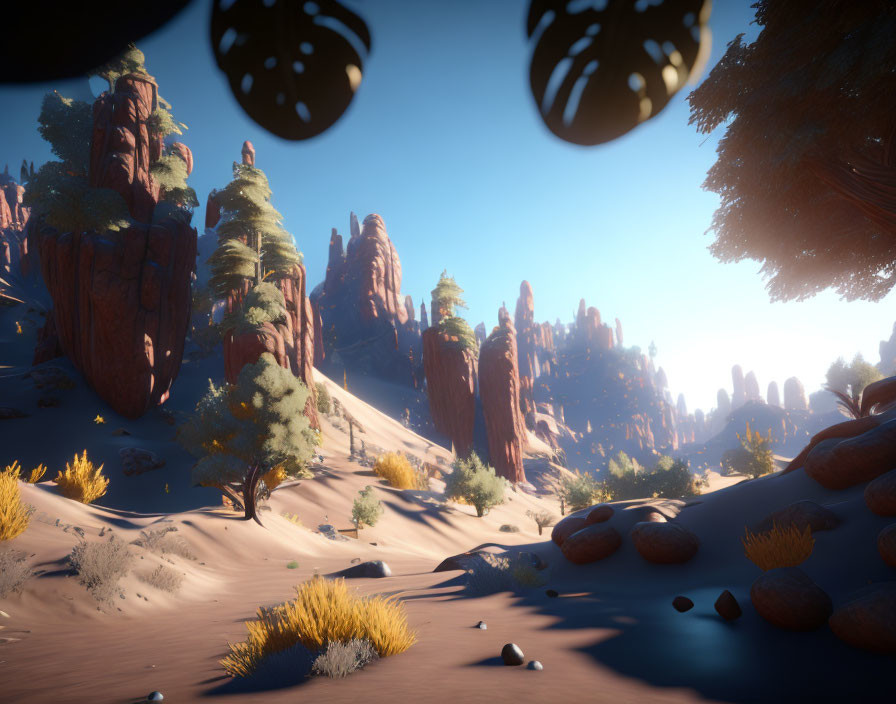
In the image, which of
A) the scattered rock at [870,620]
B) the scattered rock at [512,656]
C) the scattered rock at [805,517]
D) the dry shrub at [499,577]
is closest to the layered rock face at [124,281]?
the dry shrub at [499,577]

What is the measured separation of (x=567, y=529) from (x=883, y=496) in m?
5.93

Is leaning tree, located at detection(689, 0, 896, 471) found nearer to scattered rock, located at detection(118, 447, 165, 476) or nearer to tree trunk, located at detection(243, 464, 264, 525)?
tree trunk, located at detection(243, 464, 264, 525)

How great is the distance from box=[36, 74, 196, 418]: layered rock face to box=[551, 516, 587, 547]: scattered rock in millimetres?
22941

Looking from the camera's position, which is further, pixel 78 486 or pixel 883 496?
pixel 78 486

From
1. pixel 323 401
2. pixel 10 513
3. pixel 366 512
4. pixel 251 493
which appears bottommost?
pixel 366 512

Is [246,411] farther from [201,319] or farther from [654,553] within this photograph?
[201,319]

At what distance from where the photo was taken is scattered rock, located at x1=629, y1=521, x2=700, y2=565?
26.3 ft

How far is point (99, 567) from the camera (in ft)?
22.0

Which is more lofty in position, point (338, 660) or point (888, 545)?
point (888, 545)

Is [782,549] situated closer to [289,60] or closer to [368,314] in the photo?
[289,60]

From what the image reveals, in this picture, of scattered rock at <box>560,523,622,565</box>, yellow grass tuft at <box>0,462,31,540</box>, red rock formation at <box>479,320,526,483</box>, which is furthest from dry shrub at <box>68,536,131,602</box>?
Answer: red rock formation at <box>479,320,526,483</box>

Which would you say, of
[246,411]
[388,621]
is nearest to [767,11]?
[388,621]

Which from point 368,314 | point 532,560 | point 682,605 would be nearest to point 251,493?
point 532,560

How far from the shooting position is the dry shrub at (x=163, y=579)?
7512mm
